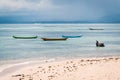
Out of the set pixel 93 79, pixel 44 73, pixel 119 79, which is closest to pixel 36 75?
pixel 44 73

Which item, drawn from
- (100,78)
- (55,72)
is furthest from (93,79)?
(55,72)

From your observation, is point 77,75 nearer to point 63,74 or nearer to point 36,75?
point 63,74

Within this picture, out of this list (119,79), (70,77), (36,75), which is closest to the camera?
(119,79)

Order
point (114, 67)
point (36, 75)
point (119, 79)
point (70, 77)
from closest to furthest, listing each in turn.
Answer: point (119, 79)
point (70, 77)
point (36, 75)
point (114, 67)

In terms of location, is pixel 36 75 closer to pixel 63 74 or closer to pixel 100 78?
pixel 63 74

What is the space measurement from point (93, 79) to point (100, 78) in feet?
1.57

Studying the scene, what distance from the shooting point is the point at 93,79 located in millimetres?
15875

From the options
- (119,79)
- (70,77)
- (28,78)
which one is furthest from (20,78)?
(119,79)

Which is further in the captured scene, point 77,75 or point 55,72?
point 55,72

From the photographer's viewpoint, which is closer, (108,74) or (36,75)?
(108,74)

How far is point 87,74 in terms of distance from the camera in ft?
57.2

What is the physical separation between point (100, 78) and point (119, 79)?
110 cm

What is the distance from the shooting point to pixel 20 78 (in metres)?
17.6

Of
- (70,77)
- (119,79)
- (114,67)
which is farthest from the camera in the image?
(114,67)
